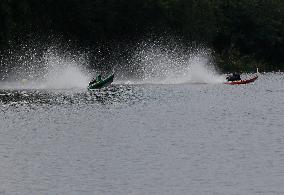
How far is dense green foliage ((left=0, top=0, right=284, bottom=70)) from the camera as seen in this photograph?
103188 mm

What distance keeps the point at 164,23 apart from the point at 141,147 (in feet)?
310

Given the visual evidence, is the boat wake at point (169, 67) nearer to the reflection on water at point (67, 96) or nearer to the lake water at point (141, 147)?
the reflection on water at point (67, 96)

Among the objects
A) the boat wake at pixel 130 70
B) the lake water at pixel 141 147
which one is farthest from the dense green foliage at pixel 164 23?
the lake water at pixel 141 147

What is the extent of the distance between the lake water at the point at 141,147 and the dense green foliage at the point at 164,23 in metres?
42.4

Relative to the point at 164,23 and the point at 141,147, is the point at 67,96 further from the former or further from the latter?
the point at 164,23

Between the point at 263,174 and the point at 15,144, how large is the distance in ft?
→ 40.5

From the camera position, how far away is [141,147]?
34.2 metres

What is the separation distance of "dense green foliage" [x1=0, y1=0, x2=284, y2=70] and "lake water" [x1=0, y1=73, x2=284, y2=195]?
139 feet

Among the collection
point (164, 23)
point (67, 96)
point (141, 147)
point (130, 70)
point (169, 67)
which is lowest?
point (141, 147)

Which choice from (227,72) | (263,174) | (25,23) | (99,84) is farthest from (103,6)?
(263,174)

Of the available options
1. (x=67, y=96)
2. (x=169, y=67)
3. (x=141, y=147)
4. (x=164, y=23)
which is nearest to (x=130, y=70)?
(x=169, y=67)

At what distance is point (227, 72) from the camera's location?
437 feet

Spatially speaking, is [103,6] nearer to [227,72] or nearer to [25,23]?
[25,23]

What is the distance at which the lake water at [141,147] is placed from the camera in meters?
26.2
